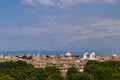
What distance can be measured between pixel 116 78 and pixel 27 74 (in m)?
17.4

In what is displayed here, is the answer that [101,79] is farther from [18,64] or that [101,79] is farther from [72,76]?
[18,64]

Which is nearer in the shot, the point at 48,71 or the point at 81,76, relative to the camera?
the point at 81,76

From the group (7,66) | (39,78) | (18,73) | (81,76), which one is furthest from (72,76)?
(7,66)

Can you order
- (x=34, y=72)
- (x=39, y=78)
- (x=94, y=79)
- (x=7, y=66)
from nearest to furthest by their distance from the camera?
(x=94, y=79), (x=39, y=78), (x=34, y=72), (x=7, y=66)

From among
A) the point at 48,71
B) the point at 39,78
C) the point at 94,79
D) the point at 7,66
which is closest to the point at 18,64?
the point at 7,66

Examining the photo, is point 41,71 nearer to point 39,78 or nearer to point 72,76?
point 39,78

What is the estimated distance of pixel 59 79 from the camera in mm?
55406

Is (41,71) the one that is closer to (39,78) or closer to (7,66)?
(39,78)

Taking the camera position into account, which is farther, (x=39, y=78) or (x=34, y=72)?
(x=34, y=72)

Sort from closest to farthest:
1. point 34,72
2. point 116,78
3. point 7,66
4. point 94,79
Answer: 1. point 116,78
2. point 94,79
3. point 34,72
4. point 7,66

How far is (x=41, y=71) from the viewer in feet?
212

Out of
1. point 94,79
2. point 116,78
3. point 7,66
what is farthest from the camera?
point 7,66

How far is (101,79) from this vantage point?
59.4 m

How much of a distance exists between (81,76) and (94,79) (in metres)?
2.20
